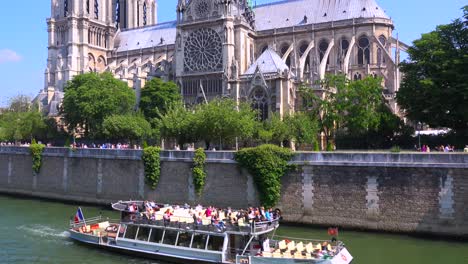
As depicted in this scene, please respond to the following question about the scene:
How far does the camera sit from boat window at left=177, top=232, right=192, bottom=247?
81.3 feet

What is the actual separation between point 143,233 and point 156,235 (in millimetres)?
869

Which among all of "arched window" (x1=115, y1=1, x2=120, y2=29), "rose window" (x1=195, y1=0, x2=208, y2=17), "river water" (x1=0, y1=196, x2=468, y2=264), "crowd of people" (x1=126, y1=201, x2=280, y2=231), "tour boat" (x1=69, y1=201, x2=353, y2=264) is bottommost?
"river water" (x1=0, y1=196, x2=468, y2=264)

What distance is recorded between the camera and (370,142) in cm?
4666

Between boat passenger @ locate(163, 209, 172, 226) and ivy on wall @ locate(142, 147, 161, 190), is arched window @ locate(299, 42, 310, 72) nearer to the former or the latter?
ivy on wall @ locate(142, 147, 161, 190)

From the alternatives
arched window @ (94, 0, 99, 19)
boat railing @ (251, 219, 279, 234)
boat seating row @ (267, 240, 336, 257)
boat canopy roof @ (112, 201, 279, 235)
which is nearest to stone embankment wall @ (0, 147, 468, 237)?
boat canopy roof @ (112, 201, 279, 235)

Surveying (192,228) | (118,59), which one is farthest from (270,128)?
(118,59)

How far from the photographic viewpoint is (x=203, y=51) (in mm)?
70812

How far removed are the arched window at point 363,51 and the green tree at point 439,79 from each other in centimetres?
2582

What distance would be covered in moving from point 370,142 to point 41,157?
29.9 meters

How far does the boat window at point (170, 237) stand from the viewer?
25.2 metres

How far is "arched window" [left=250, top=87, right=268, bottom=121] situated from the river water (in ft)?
85.3

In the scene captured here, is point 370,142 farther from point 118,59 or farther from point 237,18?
point 118,59

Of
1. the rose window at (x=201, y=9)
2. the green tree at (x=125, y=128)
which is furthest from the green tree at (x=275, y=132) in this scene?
the rose window at (x=201, y=9)

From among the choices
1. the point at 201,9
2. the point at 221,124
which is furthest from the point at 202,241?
the point at 201,9
